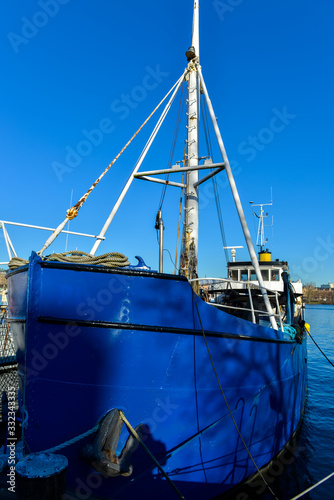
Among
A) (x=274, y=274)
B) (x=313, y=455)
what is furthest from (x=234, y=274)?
(x=313, y=455)

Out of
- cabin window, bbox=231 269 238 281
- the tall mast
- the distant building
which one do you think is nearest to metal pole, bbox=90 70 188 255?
the tall mast

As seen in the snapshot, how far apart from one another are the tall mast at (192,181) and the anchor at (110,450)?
3.94m

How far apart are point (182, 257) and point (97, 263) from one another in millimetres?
A: 3512

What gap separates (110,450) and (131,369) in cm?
97

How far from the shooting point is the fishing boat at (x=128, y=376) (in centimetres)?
430

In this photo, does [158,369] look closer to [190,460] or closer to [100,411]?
[100,411]

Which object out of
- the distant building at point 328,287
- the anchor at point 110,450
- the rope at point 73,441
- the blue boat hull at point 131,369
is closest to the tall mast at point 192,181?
the blue boat hull at point 131,369

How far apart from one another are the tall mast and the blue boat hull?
9.83 ft

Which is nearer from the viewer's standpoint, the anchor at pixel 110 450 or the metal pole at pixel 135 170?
the anchor at pixel 110 450

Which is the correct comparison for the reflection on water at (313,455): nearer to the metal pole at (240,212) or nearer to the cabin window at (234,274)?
the metal pole at (240,212)

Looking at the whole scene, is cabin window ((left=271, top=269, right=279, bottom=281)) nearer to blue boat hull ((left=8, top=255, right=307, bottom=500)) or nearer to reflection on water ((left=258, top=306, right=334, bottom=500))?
reflection on water ((left=258, top=306, right=334, bottom=500))

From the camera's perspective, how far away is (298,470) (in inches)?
291

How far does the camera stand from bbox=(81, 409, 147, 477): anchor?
13.2ft

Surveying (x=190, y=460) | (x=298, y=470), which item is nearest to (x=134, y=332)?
(x=190, y=460)
